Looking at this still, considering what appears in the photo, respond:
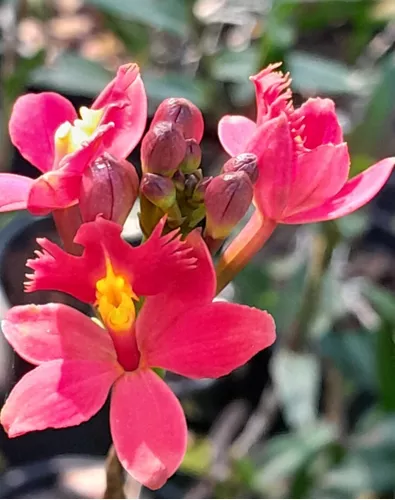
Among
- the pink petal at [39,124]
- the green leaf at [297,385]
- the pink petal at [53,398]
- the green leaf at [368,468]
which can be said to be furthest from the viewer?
the green leaf at [297,385]

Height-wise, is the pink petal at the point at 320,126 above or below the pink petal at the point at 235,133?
above

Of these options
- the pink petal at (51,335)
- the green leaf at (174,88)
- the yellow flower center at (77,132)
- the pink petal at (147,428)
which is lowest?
the green leaf at (174,88)

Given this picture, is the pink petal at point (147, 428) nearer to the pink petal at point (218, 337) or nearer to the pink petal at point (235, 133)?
the pink petal at point (218, 337)

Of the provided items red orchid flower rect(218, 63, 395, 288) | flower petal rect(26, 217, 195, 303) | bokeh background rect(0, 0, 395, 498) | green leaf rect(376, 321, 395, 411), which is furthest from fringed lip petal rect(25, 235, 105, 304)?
green leaf rect(376, 321, 395, 411)

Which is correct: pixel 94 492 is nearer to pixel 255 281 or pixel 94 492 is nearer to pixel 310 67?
pixel 255 281

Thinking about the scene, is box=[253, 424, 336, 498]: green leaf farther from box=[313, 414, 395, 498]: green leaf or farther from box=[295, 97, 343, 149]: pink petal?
box=[295, 97, 343, 149]: pink petal

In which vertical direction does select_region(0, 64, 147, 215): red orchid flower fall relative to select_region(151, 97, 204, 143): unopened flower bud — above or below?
below

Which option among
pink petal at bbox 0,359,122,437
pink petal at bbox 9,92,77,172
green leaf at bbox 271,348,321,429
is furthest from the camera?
green leaf at bbox 271,348,321,429

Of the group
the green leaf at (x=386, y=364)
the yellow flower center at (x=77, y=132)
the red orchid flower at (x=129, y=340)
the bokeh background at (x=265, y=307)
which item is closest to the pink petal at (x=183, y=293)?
the red orchid flower at (x=129, y=340)
